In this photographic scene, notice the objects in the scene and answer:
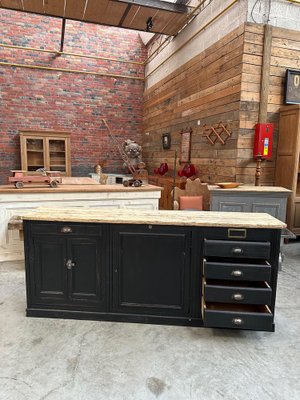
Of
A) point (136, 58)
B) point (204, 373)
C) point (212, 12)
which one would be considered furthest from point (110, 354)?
point (136, 58)

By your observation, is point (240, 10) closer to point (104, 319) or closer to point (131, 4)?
point (131, 4)

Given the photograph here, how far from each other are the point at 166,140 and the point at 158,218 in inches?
187

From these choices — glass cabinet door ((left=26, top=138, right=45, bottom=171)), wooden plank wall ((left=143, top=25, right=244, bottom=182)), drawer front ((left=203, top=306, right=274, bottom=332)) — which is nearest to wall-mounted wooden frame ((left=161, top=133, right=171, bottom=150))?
wooden plank wall ((left=143, top=25, right=244, bottom=182))

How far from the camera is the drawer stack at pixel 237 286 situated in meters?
2.10

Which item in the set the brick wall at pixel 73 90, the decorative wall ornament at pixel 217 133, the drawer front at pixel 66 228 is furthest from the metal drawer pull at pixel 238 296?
the brick wall at pixel 73 90

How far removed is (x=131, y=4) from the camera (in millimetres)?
5070

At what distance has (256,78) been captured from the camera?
418 cm

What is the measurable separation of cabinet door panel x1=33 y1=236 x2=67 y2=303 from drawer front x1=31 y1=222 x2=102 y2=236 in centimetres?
6

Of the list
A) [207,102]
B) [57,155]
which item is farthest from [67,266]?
[57,155]

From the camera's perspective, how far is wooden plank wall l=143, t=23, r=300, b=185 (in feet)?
13.6

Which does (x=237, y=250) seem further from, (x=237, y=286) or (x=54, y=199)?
(x=54, y=199)

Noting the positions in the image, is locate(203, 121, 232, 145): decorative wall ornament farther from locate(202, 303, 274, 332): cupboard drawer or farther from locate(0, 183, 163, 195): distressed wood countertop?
locate(202, 303, 274, 332): cupboard drawer

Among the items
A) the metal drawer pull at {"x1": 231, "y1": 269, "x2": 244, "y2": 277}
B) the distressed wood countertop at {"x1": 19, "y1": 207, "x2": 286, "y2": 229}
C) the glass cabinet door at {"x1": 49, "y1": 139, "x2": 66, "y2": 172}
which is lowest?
the metal drawer pull at {"x1": 231, "y1": 269, "x2": 244, "y2": 277}

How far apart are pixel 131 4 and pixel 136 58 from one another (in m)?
3.27
